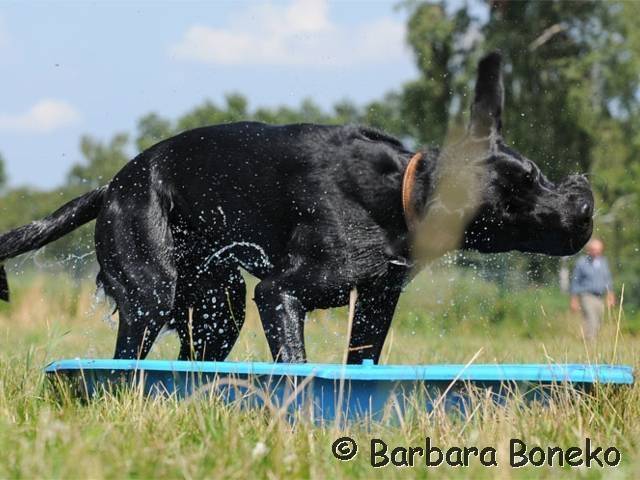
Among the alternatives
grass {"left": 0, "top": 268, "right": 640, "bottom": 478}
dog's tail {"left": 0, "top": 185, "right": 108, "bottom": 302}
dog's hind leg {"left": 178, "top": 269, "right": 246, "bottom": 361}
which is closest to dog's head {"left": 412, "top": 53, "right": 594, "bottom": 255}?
grass {"left": 0, "top": 268, "right": 640, "bottom": 478}

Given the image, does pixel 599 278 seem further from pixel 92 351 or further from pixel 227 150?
pixel 227 150

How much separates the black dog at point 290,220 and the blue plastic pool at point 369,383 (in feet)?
1.49

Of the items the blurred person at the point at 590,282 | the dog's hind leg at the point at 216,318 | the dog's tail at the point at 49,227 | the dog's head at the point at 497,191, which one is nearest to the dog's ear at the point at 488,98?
the dog's head at the point at 497,191

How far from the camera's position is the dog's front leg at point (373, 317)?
195 inches

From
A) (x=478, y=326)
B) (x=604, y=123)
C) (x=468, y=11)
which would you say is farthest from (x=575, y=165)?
(x=478, y=326)

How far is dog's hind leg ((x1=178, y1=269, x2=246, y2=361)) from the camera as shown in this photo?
18.0 feet

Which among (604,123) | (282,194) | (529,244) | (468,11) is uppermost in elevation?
(468,11)

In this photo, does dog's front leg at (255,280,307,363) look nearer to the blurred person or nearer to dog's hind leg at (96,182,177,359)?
dog's hind leg at (96,182,177,359)

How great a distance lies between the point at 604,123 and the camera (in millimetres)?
28609

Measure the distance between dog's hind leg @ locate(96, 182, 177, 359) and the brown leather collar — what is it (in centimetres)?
120

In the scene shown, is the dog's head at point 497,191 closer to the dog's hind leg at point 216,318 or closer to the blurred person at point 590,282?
the dog's hind leg at point 216,318

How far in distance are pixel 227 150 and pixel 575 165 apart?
24.7m

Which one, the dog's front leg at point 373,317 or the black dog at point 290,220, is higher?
the black dog at point 290,220

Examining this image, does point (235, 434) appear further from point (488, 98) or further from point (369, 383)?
point (488, 98)
